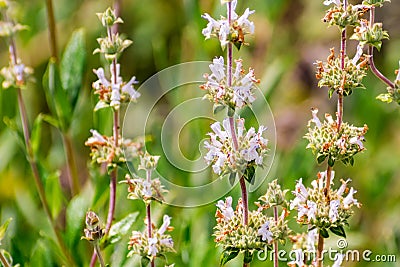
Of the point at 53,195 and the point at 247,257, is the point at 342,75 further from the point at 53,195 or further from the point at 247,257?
the point at 53,195

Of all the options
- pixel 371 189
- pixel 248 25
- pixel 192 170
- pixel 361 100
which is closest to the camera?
pixel 248 25

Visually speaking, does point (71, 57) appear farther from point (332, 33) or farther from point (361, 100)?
point (332, 33)

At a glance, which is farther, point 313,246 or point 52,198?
point 52,198

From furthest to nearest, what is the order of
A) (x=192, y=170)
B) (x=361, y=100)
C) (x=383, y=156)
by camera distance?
(x=383, y=156)
(x=361, y=100)
(x=192, y=170)

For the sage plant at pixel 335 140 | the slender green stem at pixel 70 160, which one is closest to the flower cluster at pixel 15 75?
the slender green stem at pixel 70 160

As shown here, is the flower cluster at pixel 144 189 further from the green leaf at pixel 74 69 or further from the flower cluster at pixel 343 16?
the green leaf at pixel 74 69

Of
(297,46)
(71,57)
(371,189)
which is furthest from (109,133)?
(297,46)

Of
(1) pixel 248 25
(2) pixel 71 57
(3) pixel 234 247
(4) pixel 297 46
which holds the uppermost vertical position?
(4) pixel 297 46
